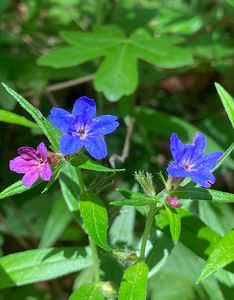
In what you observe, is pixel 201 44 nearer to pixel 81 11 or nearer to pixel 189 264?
pixel 81 11

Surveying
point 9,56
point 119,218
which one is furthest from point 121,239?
point 9,56

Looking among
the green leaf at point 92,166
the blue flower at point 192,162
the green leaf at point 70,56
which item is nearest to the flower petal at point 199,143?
the blue flower at point 192,162

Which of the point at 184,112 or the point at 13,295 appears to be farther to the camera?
the point at 184,112

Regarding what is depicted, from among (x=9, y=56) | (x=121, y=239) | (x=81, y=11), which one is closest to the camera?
(x=121, y=239)

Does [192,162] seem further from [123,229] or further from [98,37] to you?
[98,37]

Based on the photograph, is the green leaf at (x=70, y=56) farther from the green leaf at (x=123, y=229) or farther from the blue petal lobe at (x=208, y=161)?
the blue petal lobe at (x=208, y=161)
